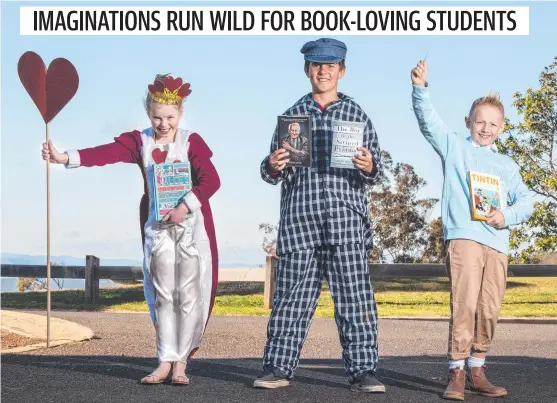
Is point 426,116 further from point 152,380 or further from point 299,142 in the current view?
point 152,380

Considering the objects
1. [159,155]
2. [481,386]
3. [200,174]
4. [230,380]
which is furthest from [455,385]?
[159,155]

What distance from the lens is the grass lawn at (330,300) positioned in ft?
56.1

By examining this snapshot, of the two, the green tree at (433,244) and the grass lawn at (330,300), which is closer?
the grass lawn at (330,300)

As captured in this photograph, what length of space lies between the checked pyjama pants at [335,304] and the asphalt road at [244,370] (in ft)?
0.78

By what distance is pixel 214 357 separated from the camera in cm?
884

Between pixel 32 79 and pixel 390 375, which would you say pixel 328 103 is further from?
pixel 32 79

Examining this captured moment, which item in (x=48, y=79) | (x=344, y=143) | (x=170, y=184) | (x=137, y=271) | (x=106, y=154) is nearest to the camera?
(x=344, y=143)

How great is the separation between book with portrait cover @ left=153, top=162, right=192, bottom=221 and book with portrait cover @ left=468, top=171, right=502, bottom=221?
1.82 meters

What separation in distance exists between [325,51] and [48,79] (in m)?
3.50

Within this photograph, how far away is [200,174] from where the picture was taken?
6.60m

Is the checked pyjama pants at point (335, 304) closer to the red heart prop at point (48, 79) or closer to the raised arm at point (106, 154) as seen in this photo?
the raised arm at point (106, 154)

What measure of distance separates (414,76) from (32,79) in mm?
4124

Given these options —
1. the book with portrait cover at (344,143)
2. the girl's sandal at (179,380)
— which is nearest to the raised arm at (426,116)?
the book with portrait cover at (344,143)

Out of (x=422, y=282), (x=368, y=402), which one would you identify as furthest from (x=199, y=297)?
(x=422, y=282)
